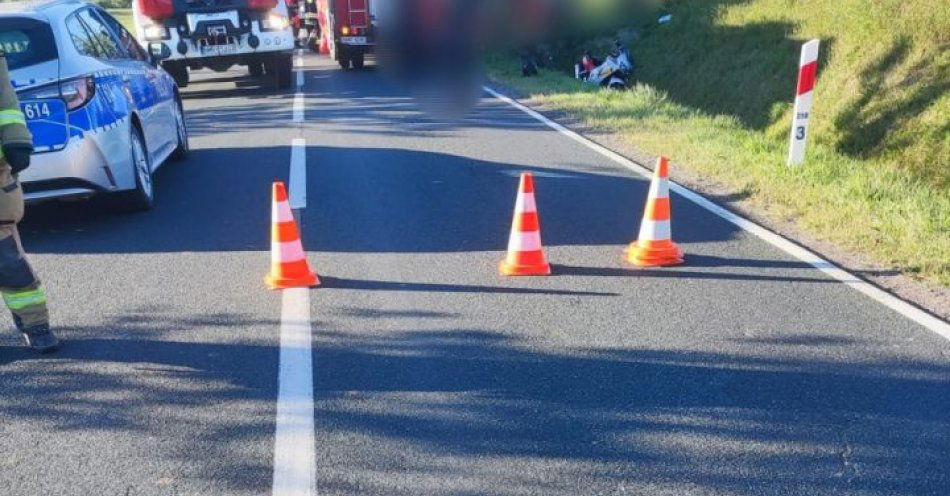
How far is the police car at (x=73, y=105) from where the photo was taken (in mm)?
6641

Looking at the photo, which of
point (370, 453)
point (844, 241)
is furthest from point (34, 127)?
point (844, 241)

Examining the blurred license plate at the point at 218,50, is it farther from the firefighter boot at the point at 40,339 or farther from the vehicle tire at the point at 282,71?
the firefighter boot at the point at 40,339

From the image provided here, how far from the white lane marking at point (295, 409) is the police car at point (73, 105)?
2331mm

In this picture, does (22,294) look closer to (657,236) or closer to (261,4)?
(657,236)

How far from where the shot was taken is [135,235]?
7.07 m

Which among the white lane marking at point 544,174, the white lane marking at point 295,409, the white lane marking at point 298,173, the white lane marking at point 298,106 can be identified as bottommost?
the white lane marking at point 295,409

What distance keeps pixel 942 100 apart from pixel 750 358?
7.69 m

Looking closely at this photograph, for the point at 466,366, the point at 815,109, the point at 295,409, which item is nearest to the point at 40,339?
the point at 295,409

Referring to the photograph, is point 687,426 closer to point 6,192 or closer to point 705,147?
point 6,192

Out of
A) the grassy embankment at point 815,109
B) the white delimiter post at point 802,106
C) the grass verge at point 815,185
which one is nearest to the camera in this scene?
the grass verge at point 815,185

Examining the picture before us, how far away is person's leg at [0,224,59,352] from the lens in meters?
4.70

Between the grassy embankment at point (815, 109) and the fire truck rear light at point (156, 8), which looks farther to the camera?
the fire truck rear light at point (156, 8)

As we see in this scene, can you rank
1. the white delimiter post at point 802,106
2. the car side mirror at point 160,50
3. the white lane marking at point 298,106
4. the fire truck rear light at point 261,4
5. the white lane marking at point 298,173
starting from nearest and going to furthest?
the white lane marking at point 298,173 < the white delimiter post at point 802,106 < the white lane marking at point 298,106 < the fire truck rear light at point 261,4 < the car side mirror at point 160,50

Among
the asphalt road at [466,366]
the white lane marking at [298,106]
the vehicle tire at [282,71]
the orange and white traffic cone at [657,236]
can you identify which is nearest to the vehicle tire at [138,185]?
the asphalt road at [466,366]
